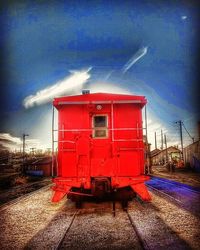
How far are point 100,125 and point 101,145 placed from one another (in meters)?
0.63

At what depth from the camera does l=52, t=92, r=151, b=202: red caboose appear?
20.2ft

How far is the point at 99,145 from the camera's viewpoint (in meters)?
6.56

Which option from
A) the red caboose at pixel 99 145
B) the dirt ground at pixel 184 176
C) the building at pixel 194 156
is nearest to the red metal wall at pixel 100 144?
the red caboose at pixel 99 145

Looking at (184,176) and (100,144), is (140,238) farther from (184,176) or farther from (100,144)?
(184,176)

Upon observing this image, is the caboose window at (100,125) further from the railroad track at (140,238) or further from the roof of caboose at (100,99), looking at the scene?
the railroad track at (140,238)

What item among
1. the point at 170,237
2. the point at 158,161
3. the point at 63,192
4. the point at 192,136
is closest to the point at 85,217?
the point at 63,192

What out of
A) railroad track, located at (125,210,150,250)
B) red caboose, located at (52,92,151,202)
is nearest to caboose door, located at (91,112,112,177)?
red caboose, located at (52,92,151,202)

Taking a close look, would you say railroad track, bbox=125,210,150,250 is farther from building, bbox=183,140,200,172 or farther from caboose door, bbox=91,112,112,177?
building, bbox=183,140,200,172

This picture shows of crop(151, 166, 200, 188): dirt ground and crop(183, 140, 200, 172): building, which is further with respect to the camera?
crop(183, 140, 200, 172): building

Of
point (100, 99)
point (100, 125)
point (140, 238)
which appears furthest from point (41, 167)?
point (140, 238)

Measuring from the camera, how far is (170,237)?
14.4ft

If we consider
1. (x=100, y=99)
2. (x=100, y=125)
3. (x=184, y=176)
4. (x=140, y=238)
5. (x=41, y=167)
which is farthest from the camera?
(x=41, y=167)

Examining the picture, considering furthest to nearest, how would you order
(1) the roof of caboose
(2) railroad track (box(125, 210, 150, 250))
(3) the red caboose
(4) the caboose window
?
(4) the caboose window, (1) the roof of caboose, (3) the red caboose, (2) railroad track (box(125, 210, 150, 250))

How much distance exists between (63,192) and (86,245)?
7.08 ft
